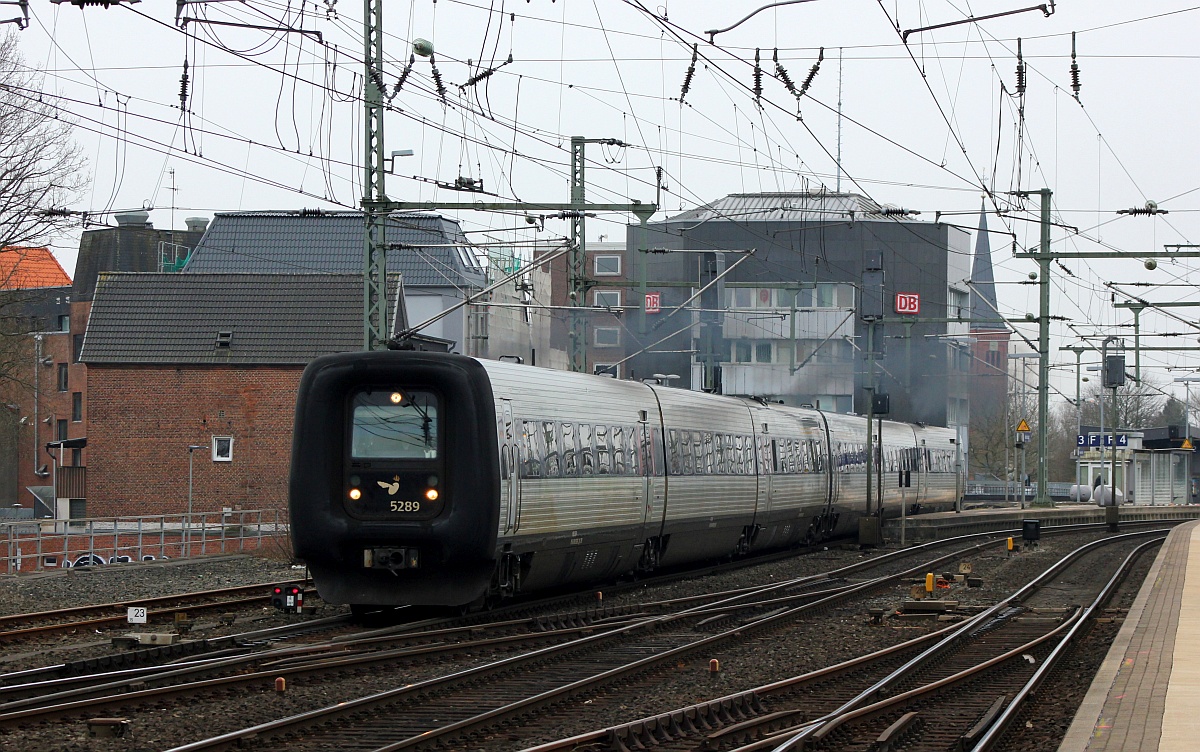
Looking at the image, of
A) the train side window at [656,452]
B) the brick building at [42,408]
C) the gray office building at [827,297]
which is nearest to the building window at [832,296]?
the gray office building at [827,297]

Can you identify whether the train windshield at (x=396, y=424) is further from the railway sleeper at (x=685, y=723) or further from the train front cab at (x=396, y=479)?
the railway sleeper at (x=685, y=723)

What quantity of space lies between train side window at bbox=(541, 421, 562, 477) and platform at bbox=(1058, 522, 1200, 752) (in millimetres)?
6619

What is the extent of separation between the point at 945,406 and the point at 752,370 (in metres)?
11.3

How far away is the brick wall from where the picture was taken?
44.7 metres

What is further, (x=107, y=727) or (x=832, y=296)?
(x=832, y=296)

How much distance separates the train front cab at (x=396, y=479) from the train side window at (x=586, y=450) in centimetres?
333

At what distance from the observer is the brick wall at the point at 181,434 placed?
44.7 m

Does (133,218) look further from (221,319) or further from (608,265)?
(608,265)

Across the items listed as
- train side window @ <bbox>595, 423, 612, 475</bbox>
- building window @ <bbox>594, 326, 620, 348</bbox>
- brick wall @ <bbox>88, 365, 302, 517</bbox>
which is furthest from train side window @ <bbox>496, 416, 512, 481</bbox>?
building window @ <bbox>594, 326, 620, 348</bbox>

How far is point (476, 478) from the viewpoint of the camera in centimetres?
1603

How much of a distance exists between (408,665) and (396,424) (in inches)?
138

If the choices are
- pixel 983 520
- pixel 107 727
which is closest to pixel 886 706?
pixel 107 727

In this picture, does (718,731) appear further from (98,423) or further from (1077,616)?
(98,423)

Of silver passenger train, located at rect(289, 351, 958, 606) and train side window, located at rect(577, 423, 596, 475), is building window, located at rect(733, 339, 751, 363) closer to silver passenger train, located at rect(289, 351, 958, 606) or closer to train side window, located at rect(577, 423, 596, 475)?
silver passenger train, located at rect(289, 351, 958, 606)
